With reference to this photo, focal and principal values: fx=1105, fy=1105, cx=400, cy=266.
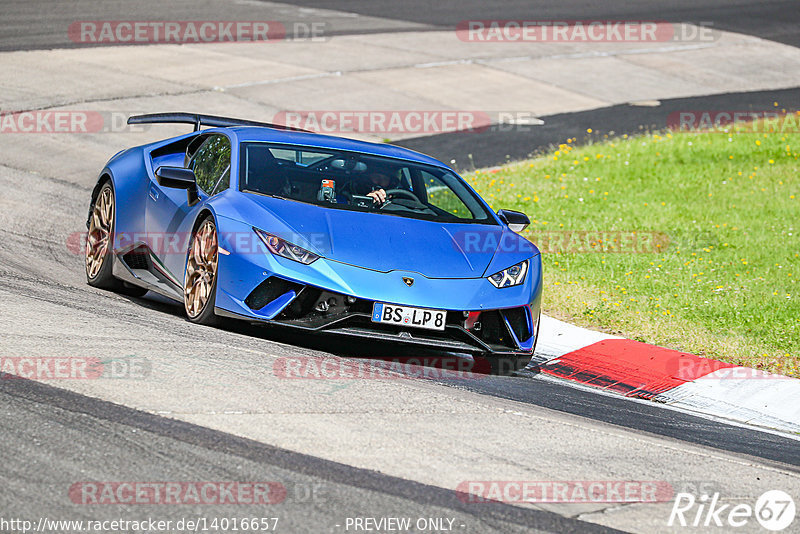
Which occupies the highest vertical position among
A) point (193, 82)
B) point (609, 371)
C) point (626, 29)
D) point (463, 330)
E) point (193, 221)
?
point (626, 29)

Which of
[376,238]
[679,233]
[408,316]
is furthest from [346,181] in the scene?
[679,233]

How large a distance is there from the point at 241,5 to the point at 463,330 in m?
22.2

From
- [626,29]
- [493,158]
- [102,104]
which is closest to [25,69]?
[102,104]

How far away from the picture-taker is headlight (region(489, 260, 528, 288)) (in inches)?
274

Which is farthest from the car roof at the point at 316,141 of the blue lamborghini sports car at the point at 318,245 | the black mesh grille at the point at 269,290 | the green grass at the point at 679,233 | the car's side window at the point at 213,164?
the green grass at the point at 679,233

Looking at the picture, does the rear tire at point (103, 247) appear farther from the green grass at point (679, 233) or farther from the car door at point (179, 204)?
the green grass at point (679, 233)

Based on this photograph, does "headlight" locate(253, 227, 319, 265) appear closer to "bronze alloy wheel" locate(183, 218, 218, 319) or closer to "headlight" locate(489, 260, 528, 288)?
"bronze alloy wheel" locate(183, 218, 218, 319)

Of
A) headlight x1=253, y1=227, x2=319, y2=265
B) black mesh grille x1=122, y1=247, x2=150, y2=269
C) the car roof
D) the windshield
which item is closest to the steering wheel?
the windshield

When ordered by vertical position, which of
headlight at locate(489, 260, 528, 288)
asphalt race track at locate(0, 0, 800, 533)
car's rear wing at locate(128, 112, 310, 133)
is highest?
car's rear wing at locate(128, 112, 310, 133)

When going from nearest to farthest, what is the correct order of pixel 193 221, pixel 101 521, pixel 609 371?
pixel 101 521 < pixel 193 221 < pixel 609 371

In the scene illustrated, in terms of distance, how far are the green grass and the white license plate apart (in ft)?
9.32

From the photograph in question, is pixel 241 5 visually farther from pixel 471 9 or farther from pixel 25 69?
pixel 25 69

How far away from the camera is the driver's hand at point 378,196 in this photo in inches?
300

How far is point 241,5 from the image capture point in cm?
2731
